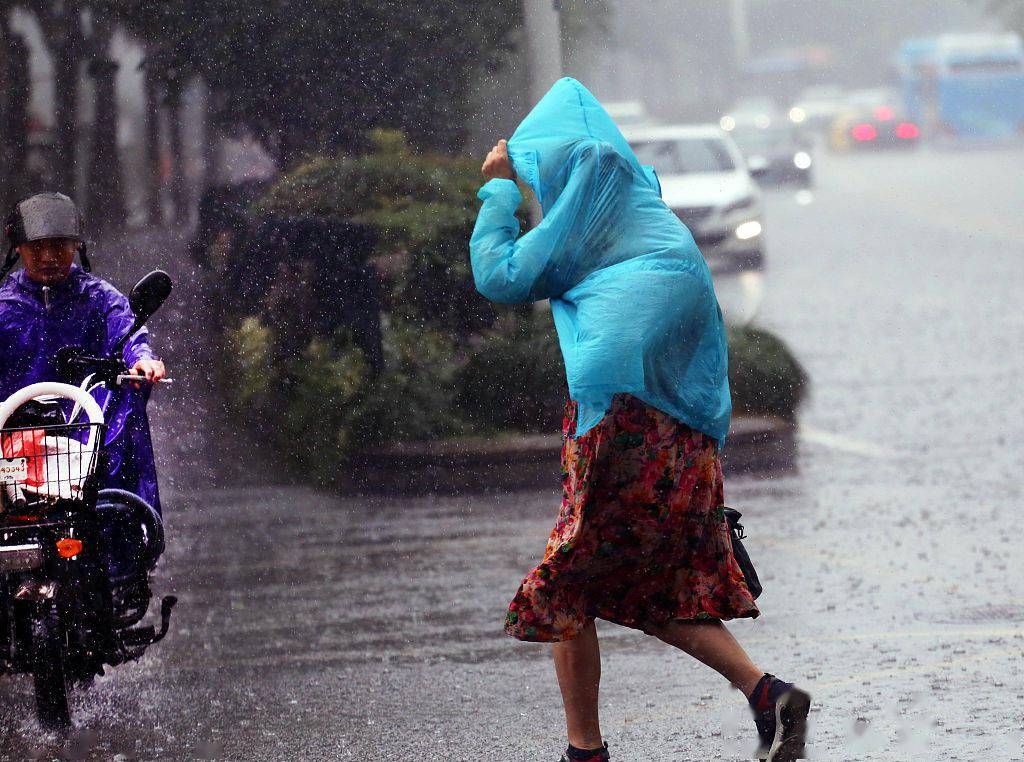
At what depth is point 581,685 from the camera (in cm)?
427

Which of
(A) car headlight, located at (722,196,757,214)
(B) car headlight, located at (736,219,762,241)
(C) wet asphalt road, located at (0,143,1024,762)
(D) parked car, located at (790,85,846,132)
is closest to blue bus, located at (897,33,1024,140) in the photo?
(D) parked car, located at (790,85,846,132)

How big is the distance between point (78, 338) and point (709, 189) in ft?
16.2

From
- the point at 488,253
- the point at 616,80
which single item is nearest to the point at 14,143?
the point at 616,80

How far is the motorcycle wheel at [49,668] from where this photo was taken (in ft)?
16.1

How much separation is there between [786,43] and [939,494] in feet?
18.6

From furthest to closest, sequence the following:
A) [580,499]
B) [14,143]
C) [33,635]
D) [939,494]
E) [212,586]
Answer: [14,143] → [939,494] → [212,586] → [33,635] → [580,499]

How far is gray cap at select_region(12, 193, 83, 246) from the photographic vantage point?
207 inches

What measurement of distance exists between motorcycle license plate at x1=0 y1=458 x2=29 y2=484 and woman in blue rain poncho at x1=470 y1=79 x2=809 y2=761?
146 centimetres

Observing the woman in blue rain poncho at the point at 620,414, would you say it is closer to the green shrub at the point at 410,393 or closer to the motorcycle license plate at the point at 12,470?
the motorcycle license plate at the point at 12,470

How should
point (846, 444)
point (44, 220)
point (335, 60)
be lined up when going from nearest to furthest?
point (44, 220) → point (335, 60) → point (846, 444)

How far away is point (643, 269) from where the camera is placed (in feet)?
13.7

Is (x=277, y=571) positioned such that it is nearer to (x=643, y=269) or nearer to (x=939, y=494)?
(x=939, y=494)

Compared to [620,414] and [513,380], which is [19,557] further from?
[513,380]

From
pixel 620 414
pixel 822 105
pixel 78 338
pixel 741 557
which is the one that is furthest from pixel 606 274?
pixel 822 105
